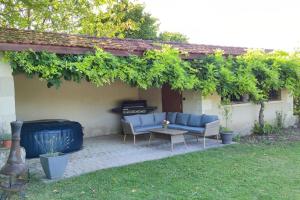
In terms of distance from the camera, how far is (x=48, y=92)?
11.4 metres

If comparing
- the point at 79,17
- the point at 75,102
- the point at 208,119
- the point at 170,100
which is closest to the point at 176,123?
the point at 208,119

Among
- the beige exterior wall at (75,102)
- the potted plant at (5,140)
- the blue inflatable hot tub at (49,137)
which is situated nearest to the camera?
the potted plant at (5,140)

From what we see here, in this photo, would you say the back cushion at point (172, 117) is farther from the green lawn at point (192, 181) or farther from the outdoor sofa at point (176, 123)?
the green lawn at point (192, 181)

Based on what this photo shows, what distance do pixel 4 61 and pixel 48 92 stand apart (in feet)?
14.7

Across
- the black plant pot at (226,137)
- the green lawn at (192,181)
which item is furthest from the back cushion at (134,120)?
the black plant pot at (226,137)

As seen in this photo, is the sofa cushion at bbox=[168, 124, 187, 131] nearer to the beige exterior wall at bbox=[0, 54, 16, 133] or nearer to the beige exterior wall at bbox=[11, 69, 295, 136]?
the beige exterior wall at bbox=[11, 69, 295, 136]

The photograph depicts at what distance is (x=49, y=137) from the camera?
8805 mm

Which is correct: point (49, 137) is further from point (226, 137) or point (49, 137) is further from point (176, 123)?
point (226, 137)

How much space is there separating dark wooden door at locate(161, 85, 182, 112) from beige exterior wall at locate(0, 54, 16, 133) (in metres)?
6.35

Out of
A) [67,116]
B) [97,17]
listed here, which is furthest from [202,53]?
[97,17]

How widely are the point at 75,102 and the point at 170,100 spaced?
3691 mm

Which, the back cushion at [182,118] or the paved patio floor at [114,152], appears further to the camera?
the back cushion at [182,118]

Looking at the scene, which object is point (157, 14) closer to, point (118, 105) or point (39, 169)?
point (118, 105)

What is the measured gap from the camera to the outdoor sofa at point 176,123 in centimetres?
976
